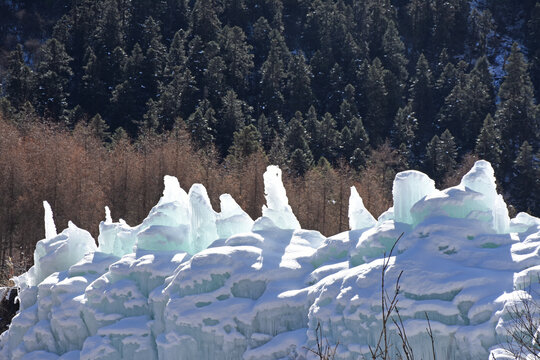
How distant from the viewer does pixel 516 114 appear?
62.0 m

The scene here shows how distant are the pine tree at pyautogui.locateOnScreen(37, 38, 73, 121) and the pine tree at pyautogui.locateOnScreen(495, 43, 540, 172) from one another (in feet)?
107

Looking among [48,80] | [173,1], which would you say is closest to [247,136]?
[48,80]

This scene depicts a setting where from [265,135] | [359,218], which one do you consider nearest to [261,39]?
[265,135]

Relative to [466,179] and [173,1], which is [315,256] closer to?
[466,179]

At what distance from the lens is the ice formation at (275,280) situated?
10969 millimetres

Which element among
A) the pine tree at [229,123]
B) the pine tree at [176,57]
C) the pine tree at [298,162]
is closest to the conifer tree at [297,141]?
the pine tree at [298,162]

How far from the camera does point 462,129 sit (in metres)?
64.3

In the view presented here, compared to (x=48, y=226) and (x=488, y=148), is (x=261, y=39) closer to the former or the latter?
(x=488, y=148)

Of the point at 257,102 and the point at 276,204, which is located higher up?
the point at 257,102

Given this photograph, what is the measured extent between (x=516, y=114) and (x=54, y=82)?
1379 inches

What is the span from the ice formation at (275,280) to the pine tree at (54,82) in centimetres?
4097

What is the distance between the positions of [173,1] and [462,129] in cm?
3028

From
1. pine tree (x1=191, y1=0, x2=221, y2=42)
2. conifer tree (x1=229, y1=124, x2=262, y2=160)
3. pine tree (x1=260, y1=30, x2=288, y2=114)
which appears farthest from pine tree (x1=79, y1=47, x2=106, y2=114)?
conifer tree (x1=229, y1=124, x2=262, y2=160)

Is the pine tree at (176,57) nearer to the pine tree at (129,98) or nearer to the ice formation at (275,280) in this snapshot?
the pine tree at (129,98)
